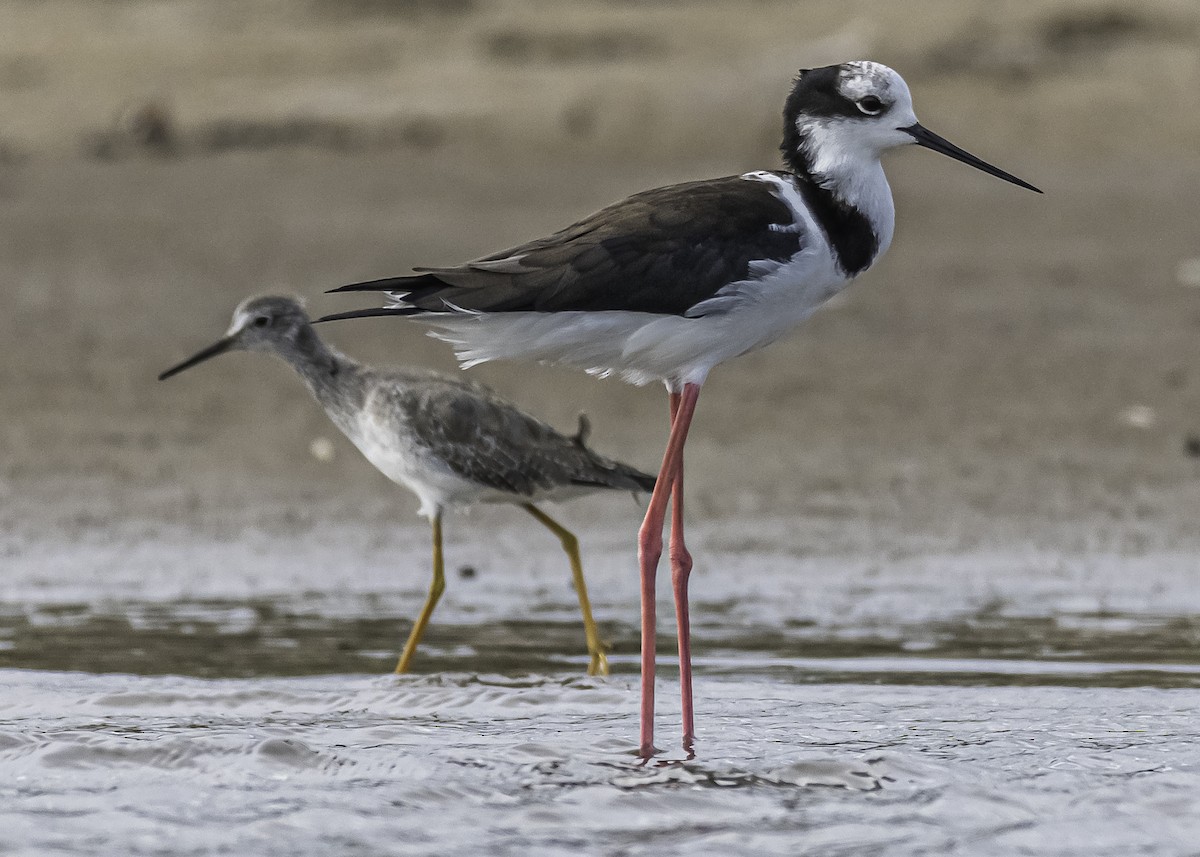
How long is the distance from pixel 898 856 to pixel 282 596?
3669 mm

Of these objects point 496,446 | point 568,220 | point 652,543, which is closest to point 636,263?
point 652,543

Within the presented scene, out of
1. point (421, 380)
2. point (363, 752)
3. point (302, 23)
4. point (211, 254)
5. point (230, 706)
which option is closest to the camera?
point (363, 752)

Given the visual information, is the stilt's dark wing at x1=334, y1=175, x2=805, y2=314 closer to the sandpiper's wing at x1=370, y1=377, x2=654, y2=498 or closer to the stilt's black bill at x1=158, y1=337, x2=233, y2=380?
the sandpiper's wing at x1=370, y1=377, x2=654, y2=498

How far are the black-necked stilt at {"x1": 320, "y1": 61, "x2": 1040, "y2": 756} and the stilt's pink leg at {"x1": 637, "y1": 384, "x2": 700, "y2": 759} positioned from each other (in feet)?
0.03

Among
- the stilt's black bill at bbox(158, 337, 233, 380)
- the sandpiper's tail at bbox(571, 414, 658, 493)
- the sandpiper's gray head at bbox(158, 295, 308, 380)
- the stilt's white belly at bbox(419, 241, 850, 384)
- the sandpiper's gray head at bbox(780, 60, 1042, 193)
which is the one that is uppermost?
the sandpiper's gray head at bbox(780, 60, 1042, 193)

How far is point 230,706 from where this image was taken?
6555 mm

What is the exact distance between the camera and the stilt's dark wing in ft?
18.6

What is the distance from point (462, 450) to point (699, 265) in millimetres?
2081

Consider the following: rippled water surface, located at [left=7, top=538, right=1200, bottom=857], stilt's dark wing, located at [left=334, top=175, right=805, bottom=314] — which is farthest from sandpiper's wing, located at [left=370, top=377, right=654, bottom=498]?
stilt's dark wing, located at [left=334, top=175, right=805, bottom=314]

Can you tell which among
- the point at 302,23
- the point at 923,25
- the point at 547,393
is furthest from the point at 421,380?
the point at 302,23

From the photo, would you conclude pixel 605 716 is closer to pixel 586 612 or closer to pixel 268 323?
pixel 586 612

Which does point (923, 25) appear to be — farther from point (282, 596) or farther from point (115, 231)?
point (282, 596)

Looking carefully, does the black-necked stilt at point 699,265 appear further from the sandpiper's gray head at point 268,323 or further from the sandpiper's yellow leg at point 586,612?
the sandpiper's gray head at point 268,323

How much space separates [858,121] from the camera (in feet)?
19.3
